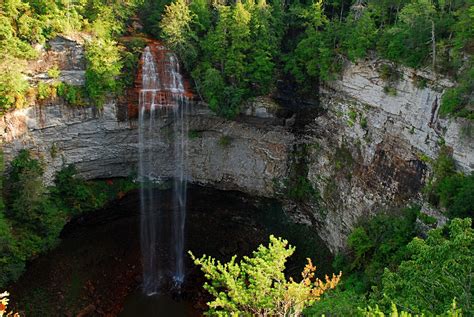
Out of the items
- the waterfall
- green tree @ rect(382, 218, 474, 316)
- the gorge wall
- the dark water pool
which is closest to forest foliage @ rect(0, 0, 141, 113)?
the gorge wall

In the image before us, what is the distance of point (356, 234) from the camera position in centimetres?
1619

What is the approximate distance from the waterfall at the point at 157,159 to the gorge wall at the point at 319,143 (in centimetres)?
45

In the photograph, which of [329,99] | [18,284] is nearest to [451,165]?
[329,99]

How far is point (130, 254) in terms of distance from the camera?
74.5 ft

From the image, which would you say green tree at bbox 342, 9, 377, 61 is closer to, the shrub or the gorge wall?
the gorge wall

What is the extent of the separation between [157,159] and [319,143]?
31.9ft

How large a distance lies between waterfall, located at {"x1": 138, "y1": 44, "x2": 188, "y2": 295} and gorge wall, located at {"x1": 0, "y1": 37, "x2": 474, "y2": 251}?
455 mm

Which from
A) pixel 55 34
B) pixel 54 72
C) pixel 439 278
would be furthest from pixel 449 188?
pixel 55 34

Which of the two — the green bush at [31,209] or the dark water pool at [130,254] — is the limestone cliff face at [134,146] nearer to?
the green bush at [31,209]

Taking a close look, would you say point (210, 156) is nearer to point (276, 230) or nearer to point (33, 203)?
point (276, 230)

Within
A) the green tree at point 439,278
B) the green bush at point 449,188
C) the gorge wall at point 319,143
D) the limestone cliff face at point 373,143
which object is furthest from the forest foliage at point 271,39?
the green tree at point 439,278

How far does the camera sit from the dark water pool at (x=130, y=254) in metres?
19.5

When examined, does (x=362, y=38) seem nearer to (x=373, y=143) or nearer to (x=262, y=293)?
(x=373, y=143)

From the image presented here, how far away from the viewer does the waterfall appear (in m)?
22.5
